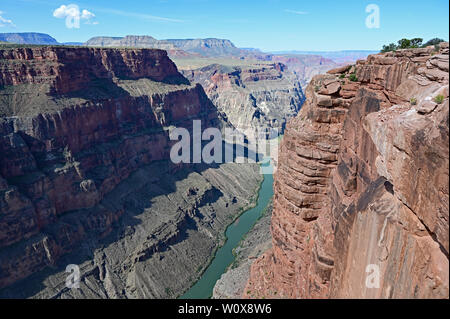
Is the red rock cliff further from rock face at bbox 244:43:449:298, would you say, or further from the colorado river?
rock face at bbox 244:43:449:298

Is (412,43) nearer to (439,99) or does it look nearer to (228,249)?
(439,99)

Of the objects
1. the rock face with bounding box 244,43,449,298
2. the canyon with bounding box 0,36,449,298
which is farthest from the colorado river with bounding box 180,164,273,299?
the rock face with bounding box 244,43,449,298

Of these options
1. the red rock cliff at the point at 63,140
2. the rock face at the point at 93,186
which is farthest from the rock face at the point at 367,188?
the red rock cliff at the point at 63,140

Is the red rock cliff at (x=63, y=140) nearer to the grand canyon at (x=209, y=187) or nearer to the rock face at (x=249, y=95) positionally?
the grand canyon at (x=209, y=187)

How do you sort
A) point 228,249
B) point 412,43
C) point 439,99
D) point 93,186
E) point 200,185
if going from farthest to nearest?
point 200,185
point 228,249
point 93,186
point 412,43
point 439,99

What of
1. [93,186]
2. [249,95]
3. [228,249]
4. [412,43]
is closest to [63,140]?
[93,186]

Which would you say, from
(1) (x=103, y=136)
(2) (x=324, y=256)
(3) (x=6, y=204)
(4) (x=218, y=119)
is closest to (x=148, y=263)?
(3) (x=6, y=204)
